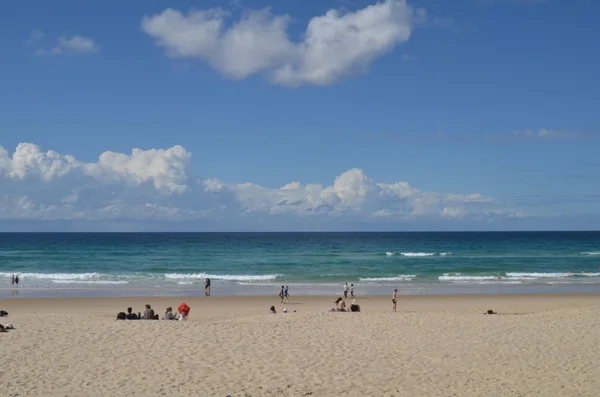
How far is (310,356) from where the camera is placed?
13.0 metres

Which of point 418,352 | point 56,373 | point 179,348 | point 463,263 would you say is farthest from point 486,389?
point 463,263

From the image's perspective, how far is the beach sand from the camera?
35.3ft

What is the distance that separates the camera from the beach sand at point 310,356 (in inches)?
424

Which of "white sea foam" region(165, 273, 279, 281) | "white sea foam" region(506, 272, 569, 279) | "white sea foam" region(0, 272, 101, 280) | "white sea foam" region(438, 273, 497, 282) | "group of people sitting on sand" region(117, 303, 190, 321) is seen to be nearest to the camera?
"group of people sitting on sand" region(117, 303, 190, 321)

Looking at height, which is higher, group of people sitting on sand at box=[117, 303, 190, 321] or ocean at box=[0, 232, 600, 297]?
group of people sitting on sand at box=[117, 303, 190, 321]

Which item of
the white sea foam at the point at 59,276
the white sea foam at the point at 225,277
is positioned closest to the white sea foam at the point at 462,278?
the white sea foam at the point at 225,277

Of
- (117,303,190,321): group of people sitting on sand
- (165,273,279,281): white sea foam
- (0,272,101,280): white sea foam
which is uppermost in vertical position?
(117,303,190,321): group of people sitting on sand

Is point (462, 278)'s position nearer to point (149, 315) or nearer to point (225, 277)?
point (225, 277)

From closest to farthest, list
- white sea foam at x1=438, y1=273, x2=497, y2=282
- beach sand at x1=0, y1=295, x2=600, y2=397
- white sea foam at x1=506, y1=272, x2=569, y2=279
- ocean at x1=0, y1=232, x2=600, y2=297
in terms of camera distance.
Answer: beach sand at x1=0, y1=295, x2=600, y2=397
ocean at x1=0, y1=232, x2=600, y2=297
white sea foam at x1=438, y1=273, x2=497, y2=282
white sea foam at x1=506, y1=272, x2=569, y2=279

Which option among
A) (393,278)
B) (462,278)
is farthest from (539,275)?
(393,278)

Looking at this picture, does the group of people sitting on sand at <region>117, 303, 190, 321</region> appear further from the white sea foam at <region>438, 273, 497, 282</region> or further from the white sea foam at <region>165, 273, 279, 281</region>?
the white sea foam at <region>438, 273, 497, 282</region>

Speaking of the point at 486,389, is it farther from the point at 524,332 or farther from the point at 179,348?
the point at 179,348

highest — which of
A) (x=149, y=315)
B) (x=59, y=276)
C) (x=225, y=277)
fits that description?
(x=149, y=315)

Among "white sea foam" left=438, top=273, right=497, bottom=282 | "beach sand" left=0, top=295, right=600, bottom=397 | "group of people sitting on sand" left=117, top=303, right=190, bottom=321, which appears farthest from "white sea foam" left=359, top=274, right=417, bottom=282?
"group of people sitting on sand" left=117, top=303, right=190, bottom=321
